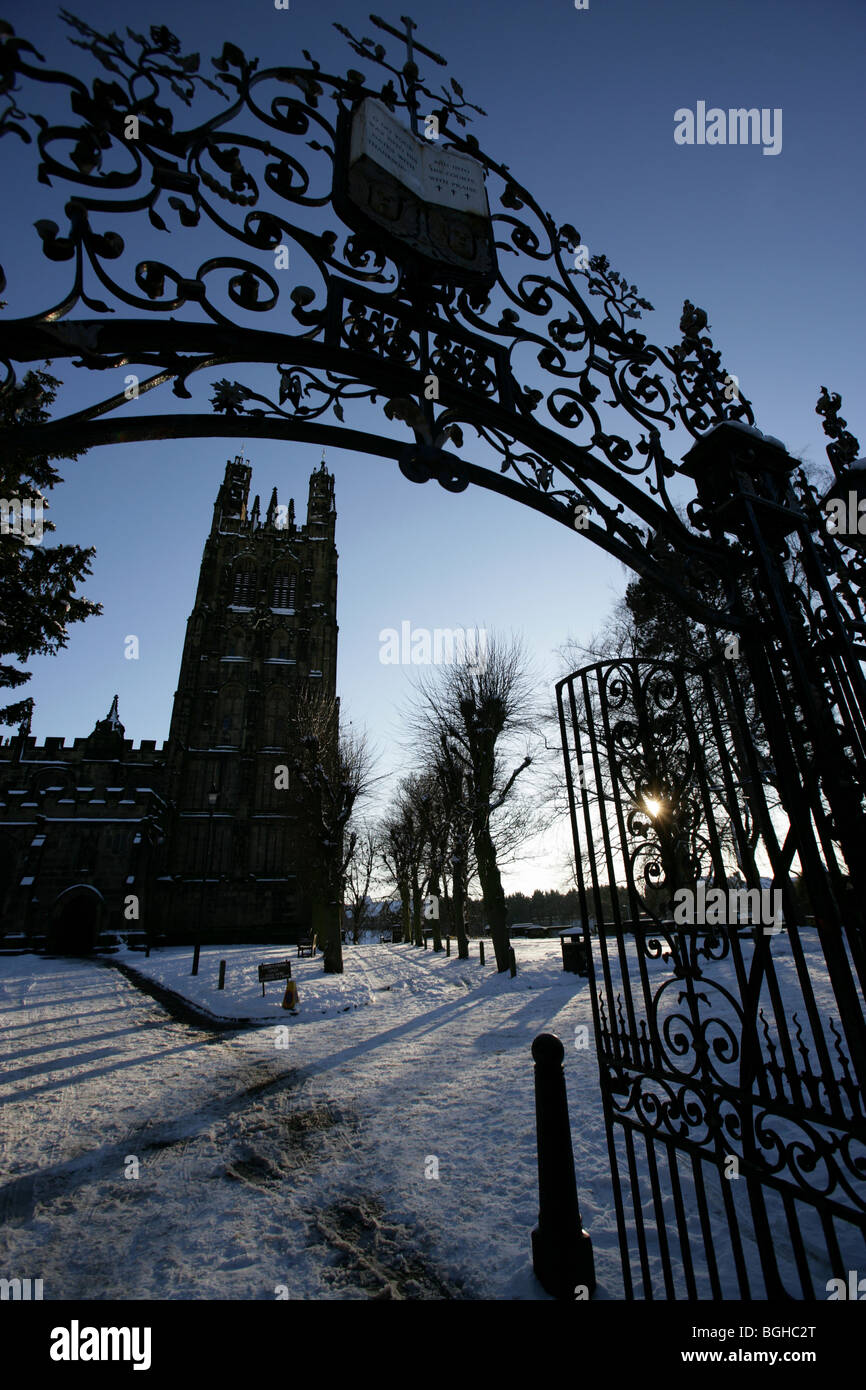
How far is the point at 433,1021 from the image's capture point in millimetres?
11320

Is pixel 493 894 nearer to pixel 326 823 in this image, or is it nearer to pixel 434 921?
pixel 326 823

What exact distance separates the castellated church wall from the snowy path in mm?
14146

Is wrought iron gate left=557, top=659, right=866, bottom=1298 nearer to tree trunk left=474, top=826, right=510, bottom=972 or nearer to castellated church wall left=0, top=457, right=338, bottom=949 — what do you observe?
tree trunk left=474, top=826, right=510, bottom=972

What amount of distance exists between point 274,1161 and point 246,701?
3788 centimetres

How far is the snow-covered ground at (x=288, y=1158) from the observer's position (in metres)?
3.54

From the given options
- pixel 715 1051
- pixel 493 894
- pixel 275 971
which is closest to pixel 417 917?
pixel 493 894

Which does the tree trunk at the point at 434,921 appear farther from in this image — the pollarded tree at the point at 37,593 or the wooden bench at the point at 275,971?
the pollarded tree at the point at 37,593

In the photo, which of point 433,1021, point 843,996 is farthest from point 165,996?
point 843,996

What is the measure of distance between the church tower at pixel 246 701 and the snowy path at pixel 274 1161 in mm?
21789

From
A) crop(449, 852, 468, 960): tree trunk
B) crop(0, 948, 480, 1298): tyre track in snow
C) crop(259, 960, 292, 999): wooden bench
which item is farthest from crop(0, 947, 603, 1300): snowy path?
crop(449, 852, 468, 960): tree trunk

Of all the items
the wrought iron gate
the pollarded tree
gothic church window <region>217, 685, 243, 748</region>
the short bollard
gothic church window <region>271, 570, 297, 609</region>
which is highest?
gothic church window <region>271, 570, 297, 609</region>

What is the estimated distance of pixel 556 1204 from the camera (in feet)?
11.1

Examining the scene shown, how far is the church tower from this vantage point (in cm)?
3553

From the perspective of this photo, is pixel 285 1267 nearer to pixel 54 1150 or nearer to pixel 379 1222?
pixel 379 1222
